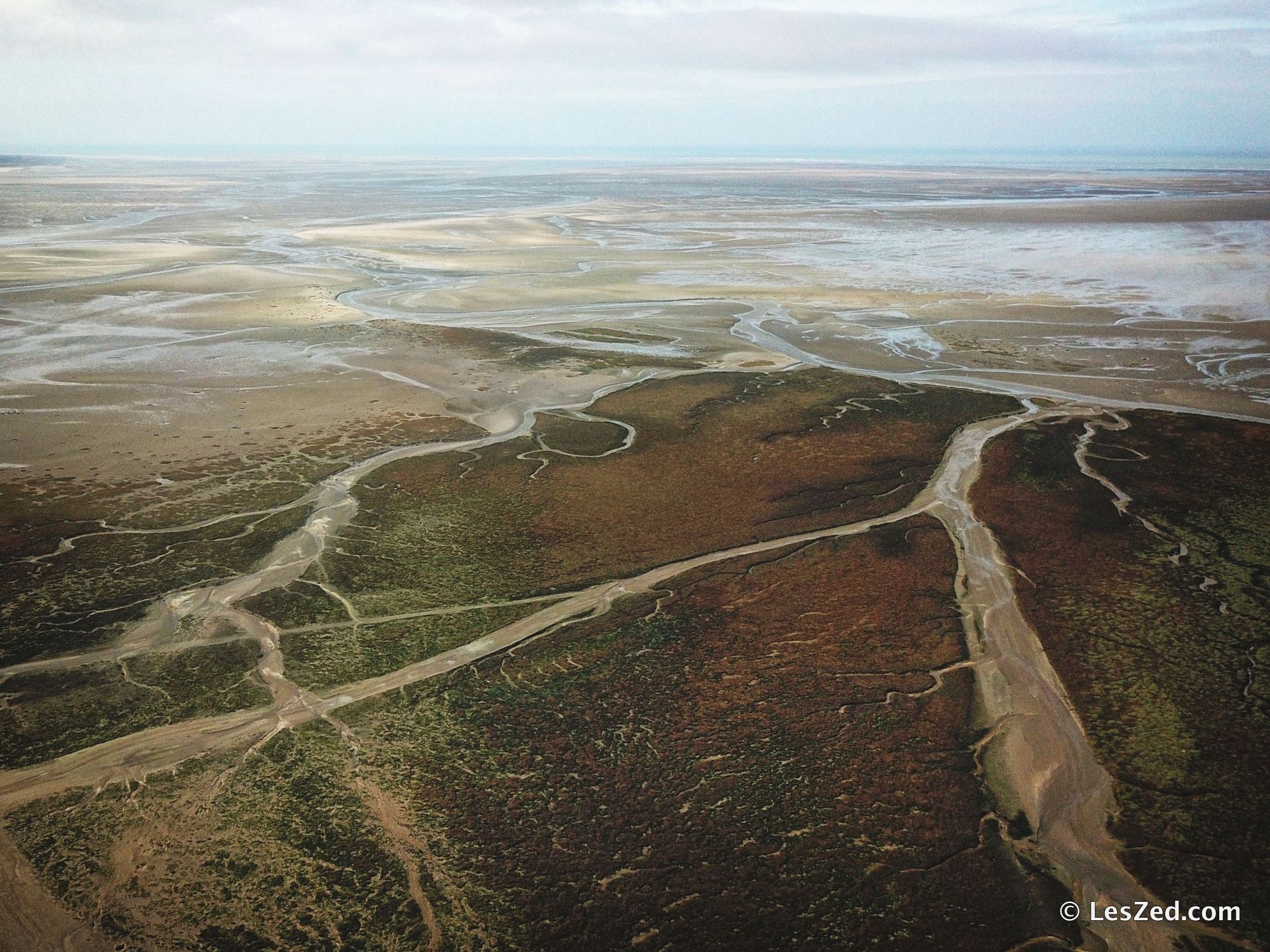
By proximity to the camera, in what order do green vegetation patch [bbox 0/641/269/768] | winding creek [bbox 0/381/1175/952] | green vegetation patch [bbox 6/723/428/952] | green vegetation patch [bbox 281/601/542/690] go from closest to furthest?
1. green vegetation patch [bbox 6/723/428/952]
2. winding creek [bbox 0/381/1175/952]
3. green vegetation patch [bbox 0/641/269/768]
4. green vegetation patch [bbox 281/601/542/690]

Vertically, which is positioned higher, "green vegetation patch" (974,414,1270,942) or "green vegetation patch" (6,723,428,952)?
"green vegetation patch" (974,414,1270,942)

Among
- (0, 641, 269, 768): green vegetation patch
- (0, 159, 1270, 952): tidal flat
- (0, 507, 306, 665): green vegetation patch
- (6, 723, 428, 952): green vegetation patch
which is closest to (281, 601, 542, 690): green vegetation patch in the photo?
(0, 159, 1270, 952): tidal flat

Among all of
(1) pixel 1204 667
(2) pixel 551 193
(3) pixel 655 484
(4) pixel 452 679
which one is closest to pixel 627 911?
(4) pixel 452 679

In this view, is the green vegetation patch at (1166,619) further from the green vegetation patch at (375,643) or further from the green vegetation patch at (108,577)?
the green vegetation patch at (108,577)

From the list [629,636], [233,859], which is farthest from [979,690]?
[233,859]

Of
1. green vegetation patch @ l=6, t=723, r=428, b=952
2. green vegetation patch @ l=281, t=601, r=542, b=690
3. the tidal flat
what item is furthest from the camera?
green vegetation patch @ l=281, t=601, r=542, b=690

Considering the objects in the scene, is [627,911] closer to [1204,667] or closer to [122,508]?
[1204,667]

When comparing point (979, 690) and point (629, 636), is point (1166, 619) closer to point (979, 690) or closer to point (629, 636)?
point (979, 690)

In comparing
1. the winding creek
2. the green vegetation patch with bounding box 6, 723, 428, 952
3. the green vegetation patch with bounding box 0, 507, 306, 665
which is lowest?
the green vegetation patch with bounding box 6, 723, 428, 952

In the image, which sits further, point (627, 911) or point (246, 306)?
point (246, 306)

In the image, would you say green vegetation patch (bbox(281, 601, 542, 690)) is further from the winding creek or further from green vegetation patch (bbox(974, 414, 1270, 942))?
green vegetation patch (bbox(974, 414, 1270, 942))
